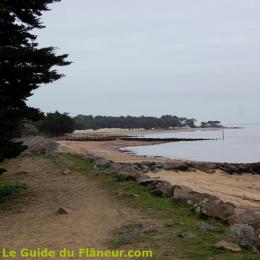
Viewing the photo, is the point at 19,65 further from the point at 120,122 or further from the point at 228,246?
the point at 120,122

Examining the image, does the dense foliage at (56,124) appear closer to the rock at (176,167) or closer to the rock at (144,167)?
the rock at (144,167)

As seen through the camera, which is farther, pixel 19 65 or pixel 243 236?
pixel 19 65

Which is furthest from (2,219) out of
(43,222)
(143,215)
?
(143,215)

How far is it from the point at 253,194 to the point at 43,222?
1134cm

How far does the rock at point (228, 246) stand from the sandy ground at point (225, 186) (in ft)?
26.2

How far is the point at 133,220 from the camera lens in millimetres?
9562

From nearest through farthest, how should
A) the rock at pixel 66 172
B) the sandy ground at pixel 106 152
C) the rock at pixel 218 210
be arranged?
the rock at pixel 218 210
the rock at pixel 66 172
the sandy ground at pixel 106 152

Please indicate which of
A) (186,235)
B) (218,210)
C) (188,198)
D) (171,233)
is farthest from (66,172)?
(186,235)

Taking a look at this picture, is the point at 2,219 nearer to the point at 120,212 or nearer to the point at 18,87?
the point at 120,212

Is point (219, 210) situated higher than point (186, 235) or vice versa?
point (219, 210)

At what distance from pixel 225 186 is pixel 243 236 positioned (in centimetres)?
1460

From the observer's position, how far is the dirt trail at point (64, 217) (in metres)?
8.20

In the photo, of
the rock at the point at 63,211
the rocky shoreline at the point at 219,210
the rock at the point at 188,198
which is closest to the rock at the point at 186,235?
the rocky shoreline at the point at 219,210

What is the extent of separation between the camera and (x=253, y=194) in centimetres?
1889
